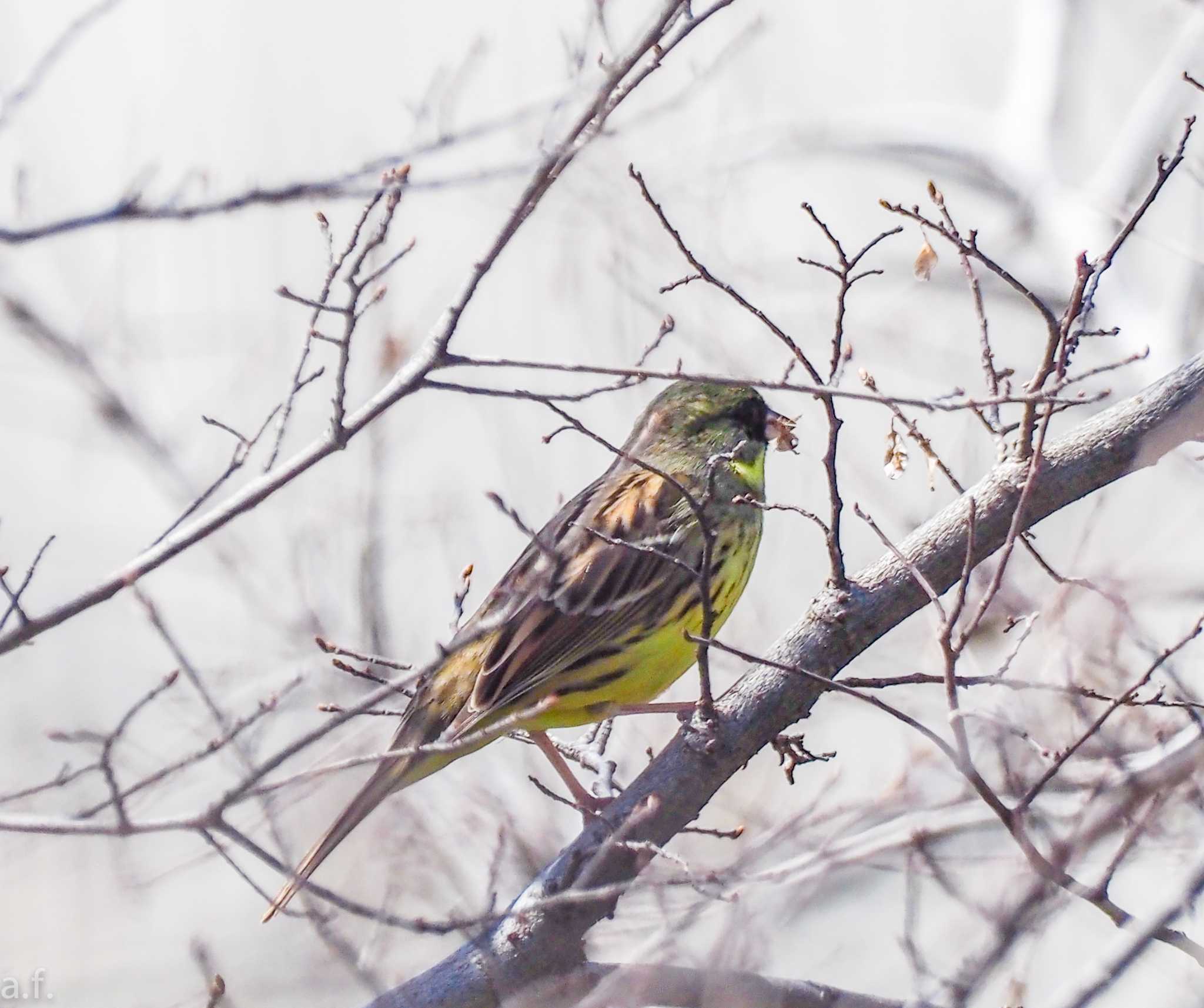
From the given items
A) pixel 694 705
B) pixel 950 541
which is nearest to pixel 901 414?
pixel 950 541

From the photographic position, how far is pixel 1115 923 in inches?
133

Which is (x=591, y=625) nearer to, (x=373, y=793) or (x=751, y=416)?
(x=373, y=793)

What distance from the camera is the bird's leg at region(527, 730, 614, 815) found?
5.80 meters

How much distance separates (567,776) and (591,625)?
2.20ft

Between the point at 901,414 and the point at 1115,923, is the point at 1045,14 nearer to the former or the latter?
the point at 901,414

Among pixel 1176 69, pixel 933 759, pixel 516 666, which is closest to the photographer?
pixel 516 666

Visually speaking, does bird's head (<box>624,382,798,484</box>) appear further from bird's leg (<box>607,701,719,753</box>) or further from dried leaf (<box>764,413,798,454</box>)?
bird's leg (<box>607,701,719,753</box>)

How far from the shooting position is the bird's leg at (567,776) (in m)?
5.80

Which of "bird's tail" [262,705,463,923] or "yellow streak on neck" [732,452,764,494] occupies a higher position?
"yellow streak on neck" [732,452,764,494]

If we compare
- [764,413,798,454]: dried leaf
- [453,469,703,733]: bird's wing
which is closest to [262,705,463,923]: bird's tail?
[453,469,703,733]: bird's wing

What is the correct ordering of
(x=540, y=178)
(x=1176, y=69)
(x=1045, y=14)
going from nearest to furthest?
(x=540, y=178) < (x=1176, y=69) < (x=1045, y=14)

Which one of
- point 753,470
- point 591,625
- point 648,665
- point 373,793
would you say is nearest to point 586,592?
point 591,625

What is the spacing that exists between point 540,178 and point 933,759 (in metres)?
3.97

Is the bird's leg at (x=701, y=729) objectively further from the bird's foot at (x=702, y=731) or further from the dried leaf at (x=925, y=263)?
the dried leaf at (x=925, y=263)
